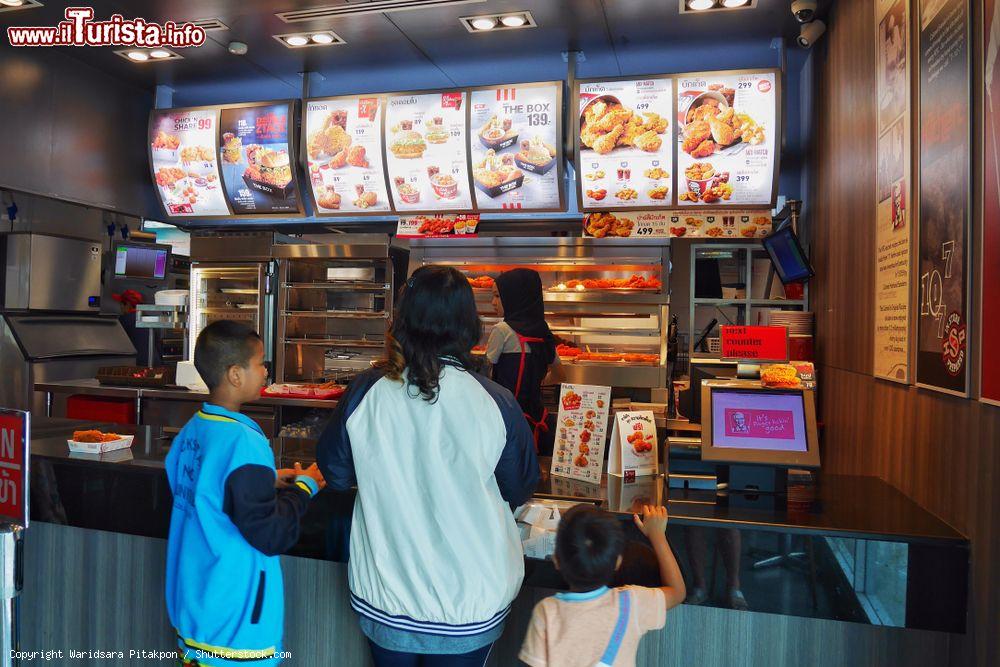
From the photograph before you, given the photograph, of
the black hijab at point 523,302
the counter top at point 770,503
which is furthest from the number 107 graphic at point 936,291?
the black hijab at point 523,302

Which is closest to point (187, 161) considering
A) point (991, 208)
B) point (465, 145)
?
point (465, 145)

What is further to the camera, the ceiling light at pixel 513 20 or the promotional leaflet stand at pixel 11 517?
the ceiling light at pixel 513 20

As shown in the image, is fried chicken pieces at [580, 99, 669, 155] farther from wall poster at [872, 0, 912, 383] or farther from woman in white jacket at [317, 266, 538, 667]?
woman in white jacket at [317, 266, 538, 667]

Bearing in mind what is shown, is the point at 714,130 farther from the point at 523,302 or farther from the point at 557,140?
the point at 523,302

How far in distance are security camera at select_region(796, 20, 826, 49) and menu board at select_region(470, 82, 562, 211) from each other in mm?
1515

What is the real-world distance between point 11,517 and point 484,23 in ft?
13.0

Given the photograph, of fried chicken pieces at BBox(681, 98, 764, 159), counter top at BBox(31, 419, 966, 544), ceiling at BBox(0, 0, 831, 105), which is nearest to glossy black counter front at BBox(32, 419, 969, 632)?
counter top at BBox(31, 419, 966, 544)

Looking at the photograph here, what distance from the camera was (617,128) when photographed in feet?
15.3

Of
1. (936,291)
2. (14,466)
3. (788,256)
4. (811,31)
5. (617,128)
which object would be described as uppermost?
(811,31)

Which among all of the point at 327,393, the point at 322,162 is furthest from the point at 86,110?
the point at 327,393

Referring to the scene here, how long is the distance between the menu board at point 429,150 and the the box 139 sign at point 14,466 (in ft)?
12.0

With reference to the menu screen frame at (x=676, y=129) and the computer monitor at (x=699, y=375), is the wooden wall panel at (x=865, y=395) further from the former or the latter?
the computer monitor at (x=699, y=375)

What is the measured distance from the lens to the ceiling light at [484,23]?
4.55m

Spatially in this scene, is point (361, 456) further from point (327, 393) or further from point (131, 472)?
point (327, 393)
